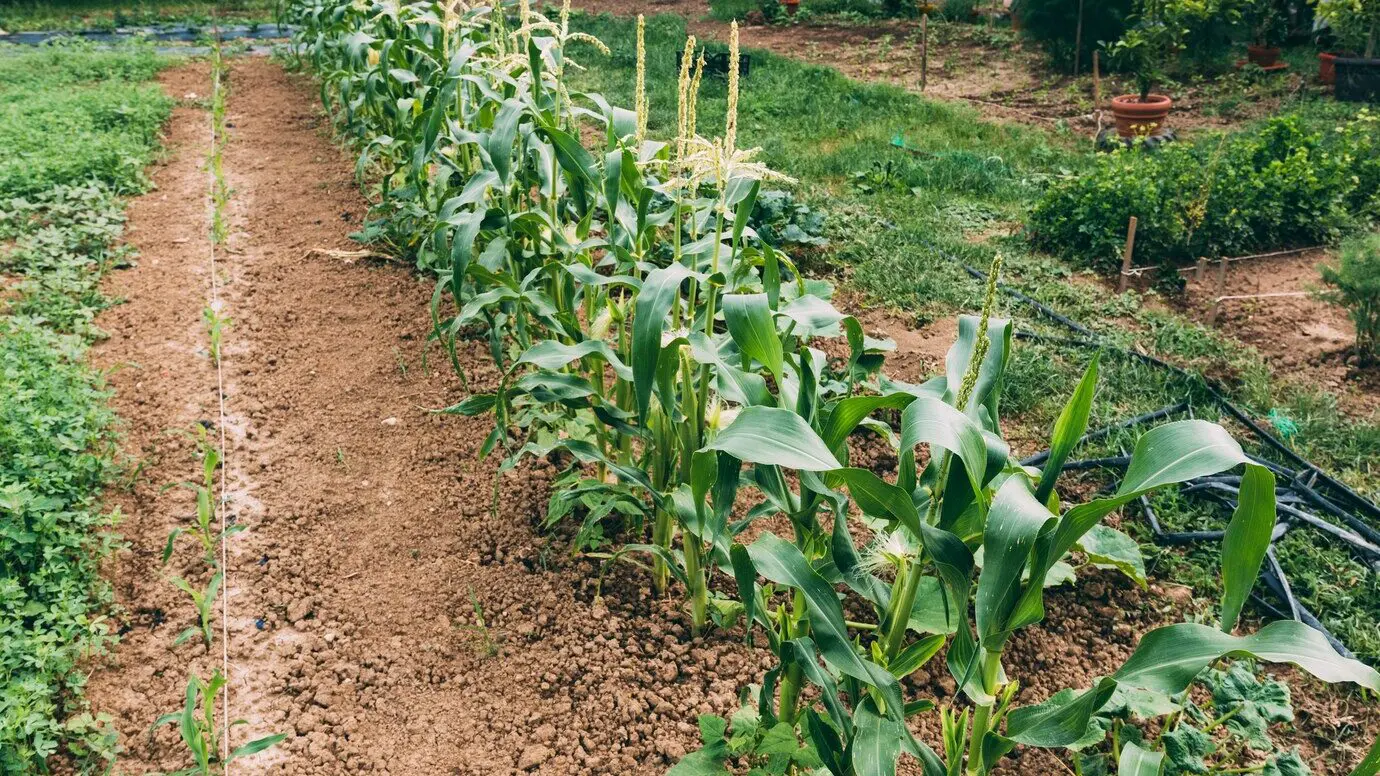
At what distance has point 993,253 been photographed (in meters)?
4.90

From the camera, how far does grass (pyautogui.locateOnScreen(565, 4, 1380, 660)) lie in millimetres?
3135

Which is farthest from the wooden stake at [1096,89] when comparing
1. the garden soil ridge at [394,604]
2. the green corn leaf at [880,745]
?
the green corn leaf at [880,745]

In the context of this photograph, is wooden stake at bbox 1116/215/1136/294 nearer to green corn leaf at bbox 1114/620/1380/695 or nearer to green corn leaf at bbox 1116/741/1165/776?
green corn leaf at bbox 1116/741/1165/776

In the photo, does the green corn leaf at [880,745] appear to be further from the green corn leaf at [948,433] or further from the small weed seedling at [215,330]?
the small weed seedling at [215,330]

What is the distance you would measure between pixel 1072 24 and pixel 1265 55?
5.94 feet

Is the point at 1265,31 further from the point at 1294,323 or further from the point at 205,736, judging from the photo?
the point at 205,736

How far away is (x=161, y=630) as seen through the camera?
270 centimetres

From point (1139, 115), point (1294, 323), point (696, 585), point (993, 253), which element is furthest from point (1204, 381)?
point (1139, 115)

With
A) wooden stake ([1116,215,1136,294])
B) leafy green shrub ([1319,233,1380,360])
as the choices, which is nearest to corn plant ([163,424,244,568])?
wooden stake ([1116,215,1136,294])

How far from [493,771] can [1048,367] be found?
2665 millimetres

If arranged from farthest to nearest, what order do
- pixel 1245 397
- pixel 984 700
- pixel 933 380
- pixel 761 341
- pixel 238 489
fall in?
pixel 1245 397 → pixel 238 489 → pixel 933 380 → pixel 761 341 → pixel 984 700

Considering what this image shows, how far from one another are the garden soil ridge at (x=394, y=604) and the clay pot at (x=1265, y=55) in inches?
326

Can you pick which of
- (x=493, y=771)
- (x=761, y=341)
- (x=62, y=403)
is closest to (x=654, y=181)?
(x=761, y=341)

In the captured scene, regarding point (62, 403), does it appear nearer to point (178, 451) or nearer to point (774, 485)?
point (178, 451)
